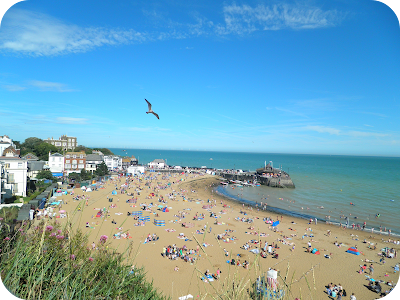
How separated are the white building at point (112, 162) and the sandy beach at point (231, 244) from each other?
1331 inches

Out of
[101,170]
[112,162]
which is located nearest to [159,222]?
[101,170]

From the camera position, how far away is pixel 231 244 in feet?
59.0

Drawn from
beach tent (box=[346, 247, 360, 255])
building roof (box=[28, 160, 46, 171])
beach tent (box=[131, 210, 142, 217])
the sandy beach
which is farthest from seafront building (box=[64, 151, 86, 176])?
beach tent (box=[346, 247, 360, 255])

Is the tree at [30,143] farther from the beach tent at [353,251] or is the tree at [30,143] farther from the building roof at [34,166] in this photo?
the beach tent at [353,251]

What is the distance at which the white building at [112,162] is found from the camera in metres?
62.8

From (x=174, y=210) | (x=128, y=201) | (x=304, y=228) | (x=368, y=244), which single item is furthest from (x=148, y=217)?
(x=368, y=244)

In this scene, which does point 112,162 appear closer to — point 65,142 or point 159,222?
point 159,222

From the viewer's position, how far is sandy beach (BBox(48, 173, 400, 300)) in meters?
12.6

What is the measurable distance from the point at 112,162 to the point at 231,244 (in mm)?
53397

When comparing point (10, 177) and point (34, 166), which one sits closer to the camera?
point (10, 177)

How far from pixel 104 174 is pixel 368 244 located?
46760 millimetres

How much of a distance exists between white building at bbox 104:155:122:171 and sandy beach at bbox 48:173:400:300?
33.8 metres

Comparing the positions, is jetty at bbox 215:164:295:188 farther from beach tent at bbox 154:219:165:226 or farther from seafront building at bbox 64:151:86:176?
beach tent at bbox 154:219:165:226

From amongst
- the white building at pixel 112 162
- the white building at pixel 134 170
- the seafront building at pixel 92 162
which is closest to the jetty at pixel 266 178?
the white building at pixel 134 170
